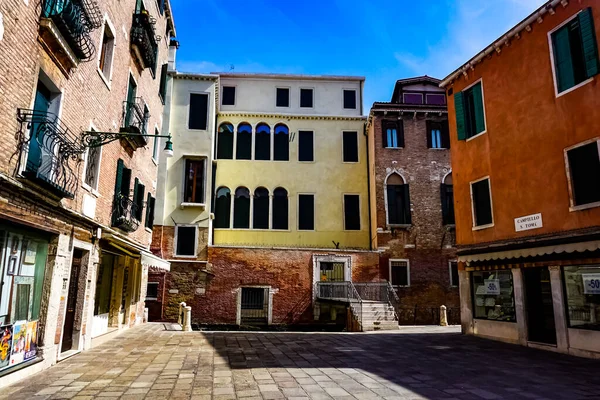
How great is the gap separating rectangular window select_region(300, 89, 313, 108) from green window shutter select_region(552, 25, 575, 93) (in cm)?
1462

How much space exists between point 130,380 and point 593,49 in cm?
1131

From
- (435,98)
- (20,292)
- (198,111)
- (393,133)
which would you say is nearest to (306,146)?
(393,133)

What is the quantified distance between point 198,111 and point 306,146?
5985mm

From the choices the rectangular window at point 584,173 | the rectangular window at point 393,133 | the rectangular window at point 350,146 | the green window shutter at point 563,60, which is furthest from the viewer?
the rectangular window at point 350,146

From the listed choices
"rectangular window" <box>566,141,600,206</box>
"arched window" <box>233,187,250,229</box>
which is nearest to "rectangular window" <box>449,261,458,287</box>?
"arched window" <box>233,187,250,229</box>

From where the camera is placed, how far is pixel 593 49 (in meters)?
9.23

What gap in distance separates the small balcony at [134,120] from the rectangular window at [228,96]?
9610 mm

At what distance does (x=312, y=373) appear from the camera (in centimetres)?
718

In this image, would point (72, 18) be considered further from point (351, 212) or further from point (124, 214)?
point (351, 212)

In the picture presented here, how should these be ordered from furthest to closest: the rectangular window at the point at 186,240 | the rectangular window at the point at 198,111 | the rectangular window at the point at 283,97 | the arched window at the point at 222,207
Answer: the rectangular window at the point at 283,97 < the arched window at the point at 222,207 < the rectangular window at the point at 198,111 < the rectangular window at the point at 186,240

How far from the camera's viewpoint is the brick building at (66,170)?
255 inches

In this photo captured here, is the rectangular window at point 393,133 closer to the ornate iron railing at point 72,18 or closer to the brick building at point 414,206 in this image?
the brick building at point 414,206

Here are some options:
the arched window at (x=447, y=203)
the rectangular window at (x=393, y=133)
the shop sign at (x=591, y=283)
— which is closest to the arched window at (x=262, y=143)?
the rectangular window at (x=393, y=133)

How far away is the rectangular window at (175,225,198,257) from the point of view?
20.0 m
